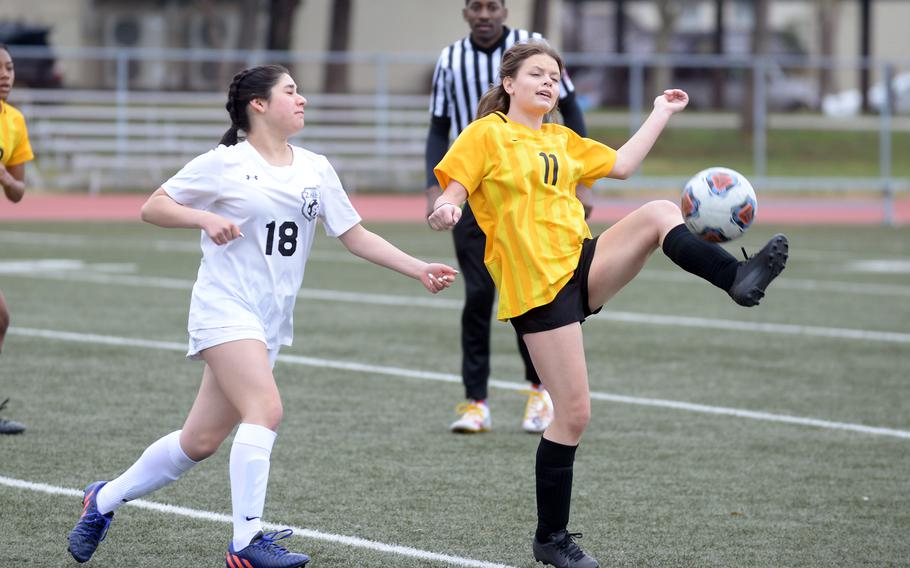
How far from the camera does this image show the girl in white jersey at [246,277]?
4.79 m

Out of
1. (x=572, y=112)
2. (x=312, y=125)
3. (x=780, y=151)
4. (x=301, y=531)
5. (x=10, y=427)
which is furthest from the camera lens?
(x=312, y=125)

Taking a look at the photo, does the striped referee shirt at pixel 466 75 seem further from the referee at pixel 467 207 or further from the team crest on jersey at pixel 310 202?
the team crest on jersey at pixel 310 202

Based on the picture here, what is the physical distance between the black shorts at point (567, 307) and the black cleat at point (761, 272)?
590 millimetres

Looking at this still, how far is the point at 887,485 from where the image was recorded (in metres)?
6.55

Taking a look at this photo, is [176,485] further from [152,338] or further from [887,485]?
[152,338]

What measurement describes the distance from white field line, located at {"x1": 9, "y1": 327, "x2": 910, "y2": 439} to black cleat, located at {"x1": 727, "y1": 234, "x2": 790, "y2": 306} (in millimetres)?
3161

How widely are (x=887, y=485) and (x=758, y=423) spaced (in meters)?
1.48

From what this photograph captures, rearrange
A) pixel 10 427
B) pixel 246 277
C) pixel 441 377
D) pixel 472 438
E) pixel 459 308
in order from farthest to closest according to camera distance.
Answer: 1. pixel 459 308
2. pixel 441 377
3. pixel 472 438
4. pixel 10 427
5. pixel 246 277

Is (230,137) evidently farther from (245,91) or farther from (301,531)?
(301,531)

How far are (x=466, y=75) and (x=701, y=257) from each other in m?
3.17

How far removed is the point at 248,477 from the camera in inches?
188

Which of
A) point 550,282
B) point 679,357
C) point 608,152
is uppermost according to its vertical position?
point 608,152

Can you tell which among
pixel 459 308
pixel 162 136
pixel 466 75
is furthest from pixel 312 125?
pixel 466 75

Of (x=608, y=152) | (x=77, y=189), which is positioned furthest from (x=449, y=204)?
(x=77, y=189)
